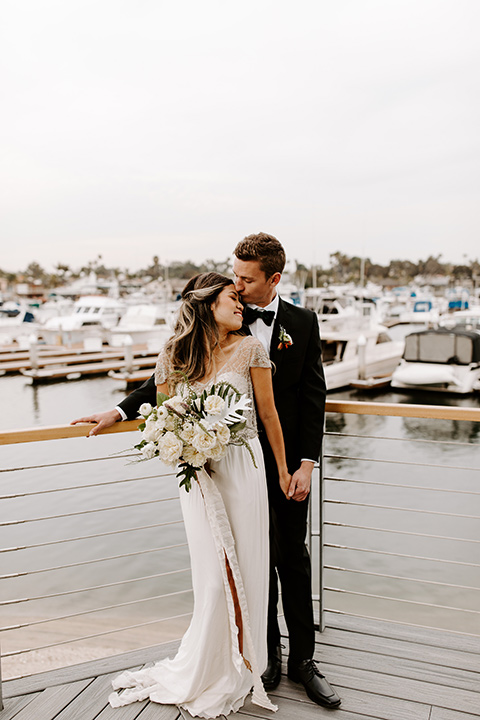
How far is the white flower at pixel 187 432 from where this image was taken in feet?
5.63

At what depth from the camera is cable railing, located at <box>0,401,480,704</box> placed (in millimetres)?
4359

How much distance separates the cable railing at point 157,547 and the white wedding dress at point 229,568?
1.81 ft

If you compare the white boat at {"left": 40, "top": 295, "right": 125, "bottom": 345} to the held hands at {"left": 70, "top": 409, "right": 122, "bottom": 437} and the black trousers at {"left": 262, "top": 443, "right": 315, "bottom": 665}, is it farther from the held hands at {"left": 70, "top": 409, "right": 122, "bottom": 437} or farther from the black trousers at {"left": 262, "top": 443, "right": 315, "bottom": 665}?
the black trousers at {"left": 262, "top": 443, "right": 315, "bottom": 665}

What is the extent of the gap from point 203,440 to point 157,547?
17.0 feet

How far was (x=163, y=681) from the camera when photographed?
2.05m

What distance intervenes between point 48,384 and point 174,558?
40.3 ft

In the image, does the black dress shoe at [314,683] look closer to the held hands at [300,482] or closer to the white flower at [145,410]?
the held hands at [300,482]

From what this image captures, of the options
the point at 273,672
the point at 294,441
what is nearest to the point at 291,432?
the point at 294,441

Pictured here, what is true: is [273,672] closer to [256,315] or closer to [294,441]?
[294,441]

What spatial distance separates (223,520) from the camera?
6.28ft

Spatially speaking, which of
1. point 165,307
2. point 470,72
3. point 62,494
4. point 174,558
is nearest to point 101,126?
point 165,307

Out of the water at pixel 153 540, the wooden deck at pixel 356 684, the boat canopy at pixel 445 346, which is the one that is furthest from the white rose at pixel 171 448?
the boat canopy at pixel 445 346

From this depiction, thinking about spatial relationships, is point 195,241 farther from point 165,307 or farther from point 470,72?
point 470,72

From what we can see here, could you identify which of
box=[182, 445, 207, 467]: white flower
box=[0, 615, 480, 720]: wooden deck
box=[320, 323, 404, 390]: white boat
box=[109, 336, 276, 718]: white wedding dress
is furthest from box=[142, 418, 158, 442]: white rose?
box=[320, 323, 404, 390]: white boat
